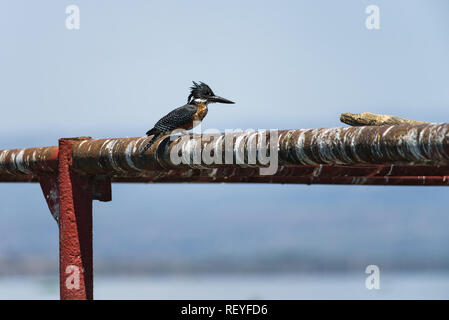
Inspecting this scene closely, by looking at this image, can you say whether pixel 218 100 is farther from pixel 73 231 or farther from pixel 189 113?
pixel 73 231

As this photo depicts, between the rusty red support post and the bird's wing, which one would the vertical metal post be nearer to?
the rusty red support post

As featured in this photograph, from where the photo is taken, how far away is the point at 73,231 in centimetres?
543

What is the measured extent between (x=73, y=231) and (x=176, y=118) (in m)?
1.16

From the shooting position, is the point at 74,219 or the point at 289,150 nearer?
the point at 289,150

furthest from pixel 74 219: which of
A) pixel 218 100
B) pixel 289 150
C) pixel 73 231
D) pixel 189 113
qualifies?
pixel 218 100

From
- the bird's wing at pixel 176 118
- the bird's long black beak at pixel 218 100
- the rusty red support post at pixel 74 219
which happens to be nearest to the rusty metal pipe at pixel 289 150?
the rusty red support post at pixel 74 219

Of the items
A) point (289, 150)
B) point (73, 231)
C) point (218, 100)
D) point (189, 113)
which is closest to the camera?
point (289, 150)

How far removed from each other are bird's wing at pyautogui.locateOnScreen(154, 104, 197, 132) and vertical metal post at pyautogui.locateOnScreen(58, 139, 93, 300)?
699mm

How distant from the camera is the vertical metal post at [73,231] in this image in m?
5.37

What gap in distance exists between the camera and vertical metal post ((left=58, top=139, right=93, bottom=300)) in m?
5.37

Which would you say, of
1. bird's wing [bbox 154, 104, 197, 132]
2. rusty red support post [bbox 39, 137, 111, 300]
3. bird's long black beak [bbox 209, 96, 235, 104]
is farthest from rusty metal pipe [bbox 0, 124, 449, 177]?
bird's long black beak [bbox 209, 96, 235, 104]

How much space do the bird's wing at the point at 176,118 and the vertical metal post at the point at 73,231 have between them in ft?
2.29

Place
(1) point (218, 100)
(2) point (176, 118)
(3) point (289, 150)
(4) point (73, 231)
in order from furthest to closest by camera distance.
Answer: (1) point (218, 100), (2) point (176, 118), (4) point (73, 231), (3) point (289, 150)
